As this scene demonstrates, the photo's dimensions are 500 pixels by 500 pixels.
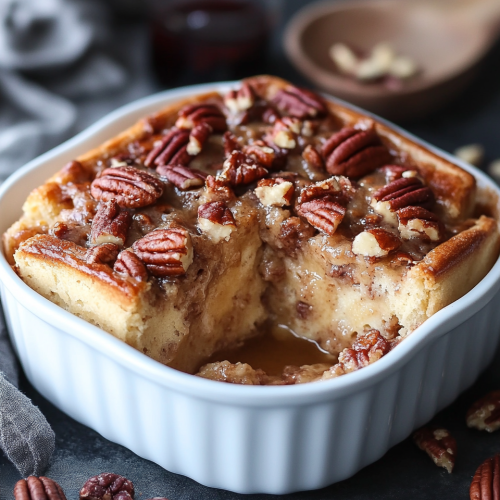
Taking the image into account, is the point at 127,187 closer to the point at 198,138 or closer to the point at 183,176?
the point at 183,176

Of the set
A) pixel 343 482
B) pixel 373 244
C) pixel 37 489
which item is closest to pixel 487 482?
pixel 343 482

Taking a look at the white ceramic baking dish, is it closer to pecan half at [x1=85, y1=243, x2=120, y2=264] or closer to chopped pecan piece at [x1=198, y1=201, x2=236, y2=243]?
pecan half at [x1=85, y1=243, x2=120, y2=264]

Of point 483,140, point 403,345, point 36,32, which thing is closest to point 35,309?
point 403,345

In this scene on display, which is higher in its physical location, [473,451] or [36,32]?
[36,32]

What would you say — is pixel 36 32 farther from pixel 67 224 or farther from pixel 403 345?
pixel 403 345

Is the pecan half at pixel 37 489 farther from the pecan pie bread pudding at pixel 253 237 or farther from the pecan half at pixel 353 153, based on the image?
the pecan half at pixel 353 153

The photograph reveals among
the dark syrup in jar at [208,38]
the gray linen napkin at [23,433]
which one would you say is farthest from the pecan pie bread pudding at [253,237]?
the dark syrup in jar at [208,38]

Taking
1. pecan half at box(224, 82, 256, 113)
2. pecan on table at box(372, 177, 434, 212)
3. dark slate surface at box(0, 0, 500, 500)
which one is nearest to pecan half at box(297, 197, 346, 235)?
pecan on table at box(372, 177, 434, 212)
